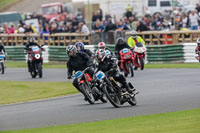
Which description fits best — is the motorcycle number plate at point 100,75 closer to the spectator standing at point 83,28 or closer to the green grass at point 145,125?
the green grass at point 145,125

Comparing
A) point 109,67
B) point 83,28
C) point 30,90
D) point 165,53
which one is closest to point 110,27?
point 83,28

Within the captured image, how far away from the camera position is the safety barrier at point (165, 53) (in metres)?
29.7

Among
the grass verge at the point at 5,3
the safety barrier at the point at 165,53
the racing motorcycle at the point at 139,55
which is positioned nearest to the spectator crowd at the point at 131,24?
Result: the safety barrier at the point at 165,53

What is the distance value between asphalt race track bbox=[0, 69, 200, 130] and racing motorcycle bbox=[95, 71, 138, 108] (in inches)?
6.8

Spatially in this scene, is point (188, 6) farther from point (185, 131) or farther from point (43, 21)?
point (185, 131)

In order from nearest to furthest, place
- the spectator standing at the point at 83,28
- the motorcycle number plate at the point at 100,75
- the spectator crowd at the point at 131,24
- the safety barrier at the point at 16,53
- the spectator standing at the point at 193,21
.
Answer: the motorcycle number plate at the point at 100,75 → the spectator standing at the point at 193,21 → the spectator crowd at the point at 131,24 → the spectator standing at the point at 83,28 → the safety barrier at the point at 16,53

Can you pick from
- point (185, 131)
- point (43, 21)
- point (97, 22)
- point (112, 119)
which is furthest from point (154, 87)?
point (43, 21)

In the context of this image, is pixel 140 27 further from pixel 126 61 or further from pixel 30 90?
pixel 30 90

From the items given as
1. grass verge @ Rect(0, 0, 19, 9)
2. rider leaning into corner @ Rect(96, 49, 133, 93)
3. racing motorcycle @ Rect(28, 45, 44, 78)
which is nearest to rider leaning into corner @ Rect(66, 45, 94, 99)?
rider leaning into corner @ Rect(96, 49, 133, 93)

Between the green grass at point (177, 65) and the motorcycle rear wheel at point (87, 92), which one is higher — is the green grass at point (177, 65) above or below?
below

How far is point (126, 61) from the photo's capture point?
23781mm

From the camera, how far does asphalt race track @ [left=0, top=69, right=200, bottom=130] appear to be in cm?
1345

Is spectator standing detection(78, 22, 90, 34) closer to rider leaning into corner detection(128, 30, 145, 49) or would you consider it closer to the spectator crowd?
the spectator crowd

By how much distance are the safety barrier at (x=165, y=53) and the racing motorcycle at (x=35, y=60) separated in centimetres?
582
